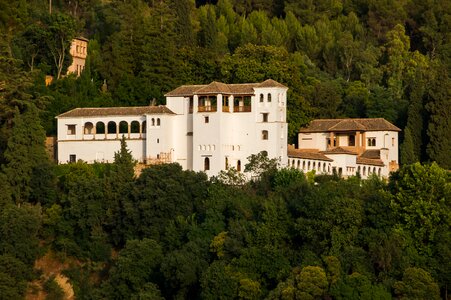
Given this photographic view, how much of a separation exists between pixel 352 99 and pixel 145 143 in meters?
14.6

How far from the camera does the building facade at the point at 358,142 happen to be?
73.2 metres

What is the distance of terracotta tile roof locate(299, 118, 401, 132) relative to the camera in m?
74.4

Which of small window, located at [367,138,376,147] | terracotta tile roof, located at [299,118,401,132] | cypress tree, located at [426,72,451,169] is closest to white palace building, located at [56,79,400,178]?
terracotta tile roof, located at [299,118,401,132]

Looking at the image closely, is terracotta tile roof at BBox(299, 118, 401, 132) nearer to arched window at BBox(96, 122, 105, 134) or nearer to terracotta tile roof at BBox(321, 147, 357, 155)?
terracotta tile roof at BBox(321, 147, 357, 155)

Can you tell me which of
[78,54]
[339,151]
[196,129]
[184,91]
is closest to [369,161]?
[339,151]

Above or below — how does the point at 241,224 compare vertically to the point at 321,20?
below

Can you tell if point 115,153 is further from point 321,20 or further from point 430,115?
point 321,20

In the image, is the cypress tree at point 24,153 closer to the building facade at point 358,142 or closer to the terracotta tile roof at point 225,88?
the terracotta tile roof at point 225,88

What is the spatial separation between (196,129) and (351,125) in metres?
9.14

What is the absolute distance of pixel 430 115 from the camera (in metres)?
74.1

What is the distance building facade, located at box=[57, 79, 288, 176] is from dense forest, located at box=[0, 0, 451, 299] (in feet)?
5.11

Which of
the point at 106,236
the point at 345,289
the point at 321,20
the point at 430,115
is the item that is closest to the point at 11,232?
the point at 106,236

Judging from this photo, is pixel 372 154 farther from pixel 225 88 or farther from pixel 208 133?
pixel 208 133

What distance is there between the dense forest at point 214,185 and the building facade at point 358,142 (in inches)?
36.9
